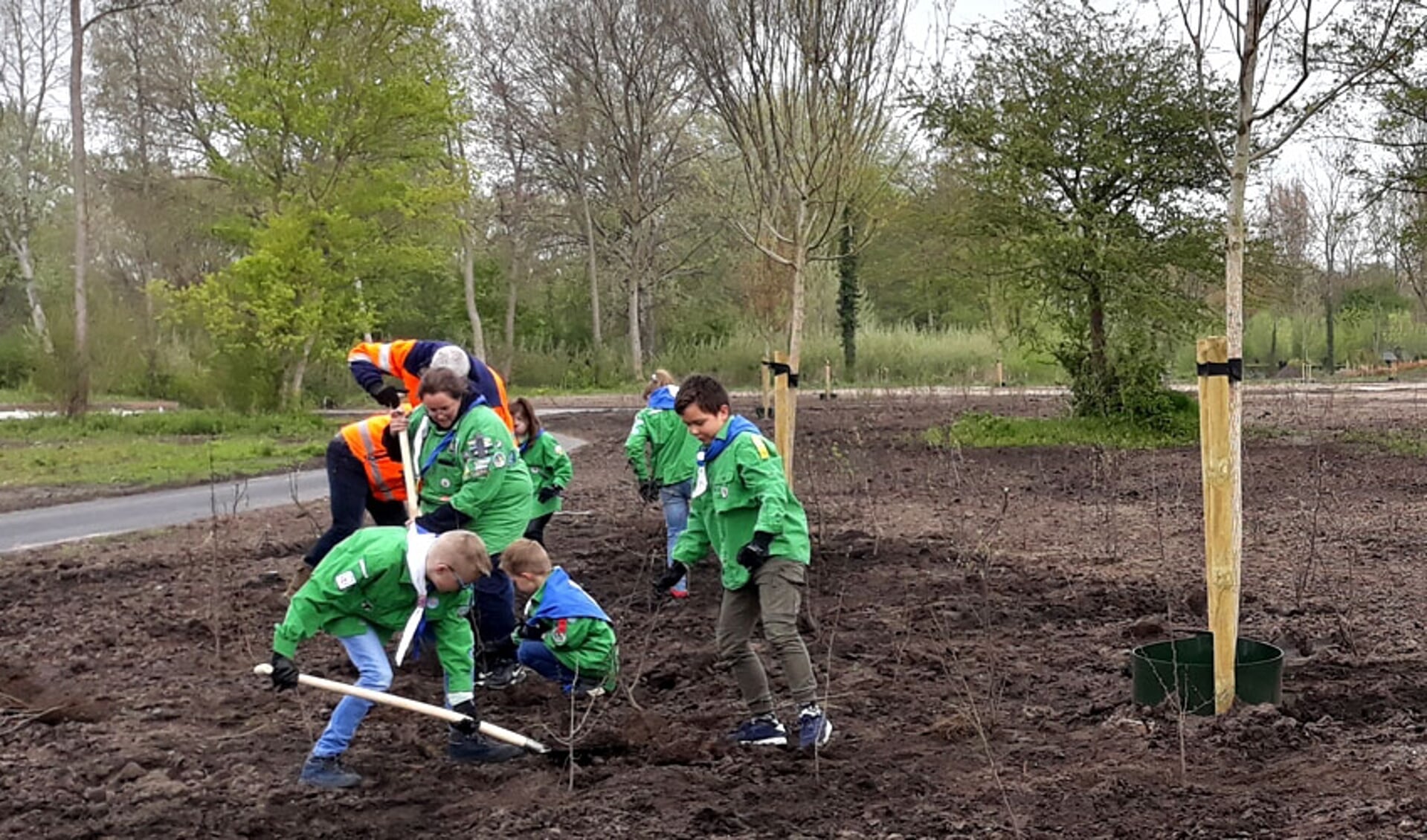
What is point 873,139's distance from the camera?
10.3 meters

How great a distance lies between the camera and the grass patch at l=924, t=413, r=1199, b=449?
57.6ft

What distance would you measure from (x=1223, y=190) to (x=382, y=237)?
Result: 16669 mm

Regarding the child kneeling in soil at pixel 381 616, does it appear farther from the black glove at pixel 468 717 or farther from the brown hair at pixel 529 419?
the brown hair at pixel 529 419

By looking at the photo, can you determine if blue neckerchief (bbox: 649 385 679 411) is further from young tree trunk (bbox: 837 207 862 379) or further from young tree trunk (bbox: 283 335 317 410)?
young tree trunk (bbox: 837 207 862 379)

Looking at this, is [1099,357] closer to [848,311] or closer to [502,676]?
[502,676]

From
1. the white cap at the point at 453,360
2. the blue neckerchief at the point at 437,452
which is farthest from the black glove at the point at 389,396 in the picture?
the blue neckerchief at the point at 437,452

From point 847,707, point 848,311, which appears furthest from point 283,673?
point 848,311

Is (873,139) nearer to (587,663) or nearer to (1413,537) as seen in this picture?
(1413,537)

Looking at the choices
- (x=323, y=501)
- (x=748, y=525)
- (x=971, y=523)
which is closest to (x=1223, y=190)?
(x=971, y=523)

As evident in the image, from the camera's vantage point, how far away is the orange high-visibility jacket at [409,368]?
6.70 meters

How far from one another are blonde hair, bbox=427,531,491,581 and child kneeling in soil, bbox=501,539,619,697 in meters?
1.09

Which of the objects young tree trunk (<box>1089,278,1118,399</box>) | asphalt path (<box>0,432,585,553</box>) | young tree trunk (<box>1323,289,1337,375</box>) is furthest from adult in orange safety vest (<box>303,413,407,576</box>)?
young tree trunk (<box>1323,289,1337,375</box>)

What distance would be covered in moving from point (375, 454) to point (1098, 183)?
44.3 ft

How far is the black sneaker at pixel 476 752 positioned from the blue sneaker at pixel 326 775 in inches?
16.2
